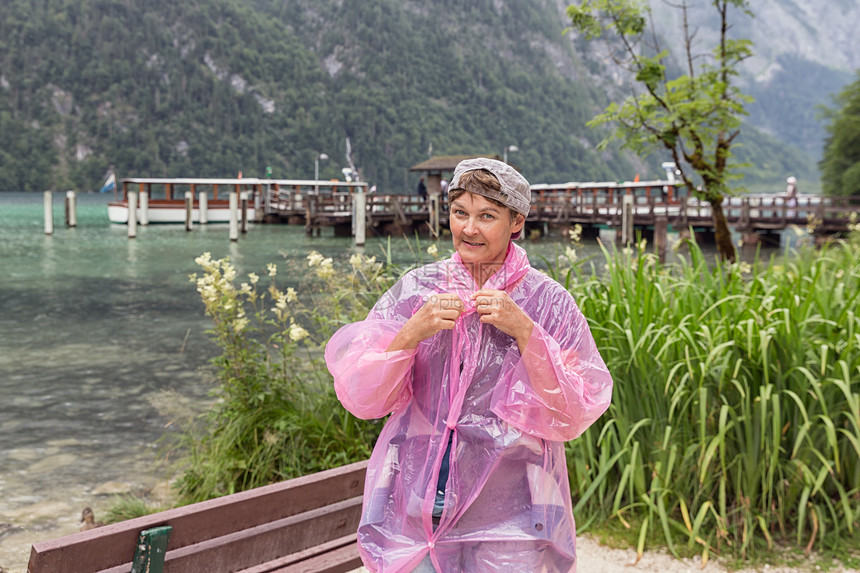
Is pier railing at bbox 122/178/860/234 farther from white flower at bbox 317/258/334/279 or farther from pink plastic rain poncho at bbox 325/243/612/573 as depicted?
pink plastic rain poncho at bbox 325/243/612/573

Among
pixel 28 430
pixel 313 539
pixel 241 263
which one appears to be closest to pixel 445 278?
pixel 313 539

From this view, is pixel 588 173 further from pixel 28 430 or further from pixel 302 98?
pixel 28 430

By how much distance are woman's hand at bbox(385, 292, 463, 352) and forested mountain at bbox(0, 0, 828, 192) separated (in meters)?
130

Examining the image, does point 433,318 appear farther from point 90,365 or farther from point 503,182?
point 90,365

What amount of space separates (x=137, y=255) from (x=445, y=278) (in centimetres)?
2818


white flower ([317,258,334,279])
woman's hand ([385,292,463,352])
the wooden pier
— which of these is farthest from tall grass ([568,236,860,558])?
the wooden pier

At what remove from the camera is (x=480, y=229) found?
6.07ft

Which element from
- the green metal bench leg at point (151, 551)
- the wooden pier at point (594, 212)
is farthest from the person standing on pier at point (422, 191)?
the green metal bench leg at point (151, 551)

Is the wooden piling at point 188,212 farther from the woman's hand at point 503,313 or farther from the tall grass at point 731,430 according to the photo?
the woman's hand at point 503,313

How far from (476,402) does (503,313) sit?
0.90ft

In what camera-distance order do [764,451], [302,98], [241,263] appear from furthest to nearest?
[302,98]
[241,263]
[764,451]

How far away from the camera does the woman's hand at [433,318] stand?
5.70 ft

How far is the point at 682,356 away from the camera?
3.95 m

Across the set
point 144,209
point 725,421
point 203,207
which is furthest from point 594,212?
point 725,421
